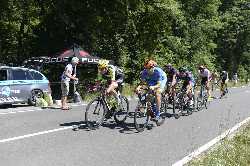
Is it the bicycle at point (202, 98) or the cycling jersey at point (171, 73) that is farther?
the bicycle at point (202, 98)

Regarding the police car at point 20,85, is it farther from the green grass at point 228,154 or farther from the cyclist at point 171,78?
the green grass at point 228,154

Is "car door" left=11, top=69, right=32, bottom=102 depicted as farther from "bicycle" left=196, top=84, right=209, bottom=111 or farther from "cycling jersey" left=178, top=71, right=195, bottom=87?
"bicycle" left=196, top=84, right=209, bottom=111

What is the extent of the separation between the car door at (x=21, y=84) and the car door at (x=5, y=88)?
222mm

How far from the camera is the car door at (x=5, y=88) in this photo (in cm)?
2034

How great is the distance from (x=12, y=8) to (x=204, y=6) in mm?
27263

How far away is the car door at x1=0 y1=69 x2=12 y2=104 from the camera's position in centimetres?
2034

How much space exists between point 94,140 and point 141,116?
229 centimetres

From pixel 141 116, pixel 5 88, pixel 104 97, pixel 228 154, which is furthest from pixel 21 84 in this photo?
pixel 228 154

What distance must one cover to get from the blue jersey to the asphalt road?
129 cm

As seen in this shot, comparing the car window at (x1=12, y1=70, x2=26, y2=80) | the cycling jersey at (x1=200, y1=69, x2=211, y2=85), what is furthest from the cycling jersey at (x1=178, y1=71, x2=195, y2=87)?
the car window at (x1=12, y1=70, x2=26, y2=80)

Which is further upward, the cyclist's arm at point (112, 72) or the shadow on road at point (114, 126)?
the cyclist's arm at point (112, 72)

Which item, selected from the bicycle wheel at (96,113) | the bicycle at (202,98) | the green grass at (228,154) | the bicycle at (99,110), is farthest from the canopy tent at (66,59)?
the green grass at (228,154)

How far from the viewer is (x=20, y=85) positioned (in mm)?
21297

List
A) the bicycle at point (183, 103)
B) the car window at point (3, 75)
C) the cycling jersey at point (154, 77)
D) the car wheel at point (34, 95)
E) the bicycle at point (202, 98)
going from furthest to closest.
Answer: the car wheel at point (34, 95)
the bicycle at point (202, 98)
the car window at point (3, 75)
the bicycle at point (183, 103)
the cycling jersey at point (154, 77)
